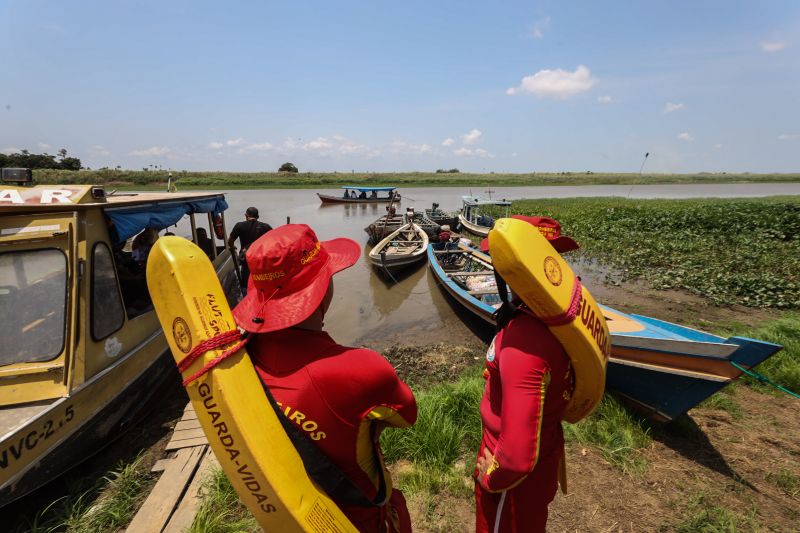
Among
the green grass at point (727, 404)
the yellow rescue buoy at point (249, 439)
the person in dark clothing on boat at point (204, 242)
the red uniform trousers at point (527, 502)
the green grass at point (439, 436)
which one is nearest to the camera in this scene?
the yellow rescue buoy at point (249, 439)

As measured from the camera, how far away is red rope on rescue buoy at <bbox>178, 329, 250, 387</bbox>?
135cm

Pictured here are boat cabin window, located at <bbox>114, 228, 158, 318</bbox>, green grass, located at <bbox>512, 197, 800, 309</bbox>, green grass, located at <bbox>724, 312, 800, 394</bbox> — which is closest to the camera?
green grass, located at <bbox>724, 312, 800, 394</bbox>

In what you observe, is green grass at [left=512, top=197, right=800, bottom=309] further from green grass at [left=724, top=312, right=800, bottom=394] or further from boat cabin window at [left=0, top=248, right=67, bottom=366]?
boat cabin window at [left=0, top=248, right=67, bottom=366]

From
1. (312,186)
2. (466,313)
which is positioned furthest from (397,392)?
(312,186)

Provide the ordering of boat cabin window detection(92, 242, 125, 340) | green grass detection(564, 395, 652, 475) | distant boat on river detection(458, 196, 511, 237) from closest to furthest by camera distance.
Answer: green grass detection(564, 395, 652, 475), boat cabin window detection(92, 242, 125, 340), distant boat on river detection(458, 196, 511, 237)

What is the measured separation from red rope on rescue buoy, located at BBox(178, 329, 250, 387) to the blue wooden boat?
3836 millimetres

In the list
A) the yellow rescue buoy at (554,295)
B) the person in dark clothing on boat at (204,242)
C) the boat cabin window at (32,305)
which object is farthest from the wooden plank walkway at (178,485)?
the person in dark clothing on boat at (204,242)

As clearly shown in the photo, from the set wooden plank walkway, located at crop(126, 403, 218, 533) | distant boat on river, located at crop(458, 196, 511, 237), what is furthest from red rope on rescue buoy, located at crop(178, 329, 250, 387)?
distant boat on river, located at crop(458, 196, 511, 237)

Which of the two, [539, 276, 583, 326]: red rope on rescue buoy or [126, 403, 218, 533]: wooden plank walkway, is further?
[126, 403, 218, 533]: wooden plank walkway

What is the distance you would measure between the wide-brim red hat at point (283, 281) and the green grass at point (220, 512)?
229 centimetres

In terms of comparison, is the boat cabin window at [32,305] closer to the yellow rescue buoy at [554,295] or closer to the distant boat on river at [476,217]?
the yellow rescue buoy at [554,295]

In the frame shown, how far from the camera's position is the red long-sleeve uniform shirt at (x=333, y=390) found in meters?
1.32

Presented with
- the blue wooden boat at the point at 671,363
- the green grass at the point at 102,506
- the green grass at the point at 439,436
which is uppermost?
the blue wooden boat at the point at 671,363

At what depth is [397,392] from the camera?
146 cm
